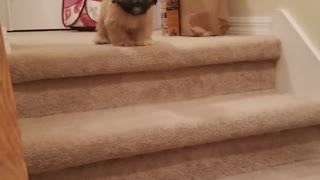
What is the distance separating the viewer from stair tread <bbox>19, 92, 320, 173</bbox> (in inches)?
44.6

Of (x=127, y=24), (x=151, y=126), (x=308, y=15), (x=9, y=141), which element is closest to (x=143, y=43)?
(x=127, y=24)

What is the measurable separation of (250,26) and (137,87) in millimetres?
727

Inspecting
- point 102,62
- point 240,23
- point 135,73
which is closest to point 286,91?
point 240,23

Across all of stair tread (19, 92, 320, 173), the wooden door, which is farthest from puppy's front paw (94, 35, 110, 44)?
the wooden door

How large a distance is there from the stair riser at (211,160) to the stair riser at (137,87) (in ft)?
0.90

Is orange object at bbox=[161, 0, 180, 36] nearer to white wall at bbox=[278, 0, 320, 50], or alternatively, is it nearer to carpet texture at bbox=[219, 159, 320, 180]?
white wall at bbox=[278, 0, 320, 50]

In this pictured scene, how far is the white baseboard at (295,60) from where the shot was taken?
163 centimetres

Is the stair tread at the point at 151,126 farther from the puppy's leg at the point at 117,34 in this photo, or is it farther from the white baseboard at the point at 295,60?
the puppy's leg at the point at 117,34

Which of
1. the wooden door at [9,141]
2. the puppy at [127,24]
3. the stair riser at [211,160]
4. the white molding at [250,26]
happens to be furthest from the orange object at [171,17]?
the wooden door at [9,141]

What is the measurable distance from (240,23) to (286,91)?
46 centimetres

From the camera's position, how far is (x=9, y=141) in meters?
0.50

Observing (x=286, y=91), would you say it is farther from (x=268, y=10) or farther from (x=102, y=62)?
(x=102, y=62)

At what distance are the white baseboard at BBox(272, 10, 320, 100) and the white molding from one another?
2.7 inches

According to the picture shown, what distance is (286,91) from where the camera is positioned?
1.74m
